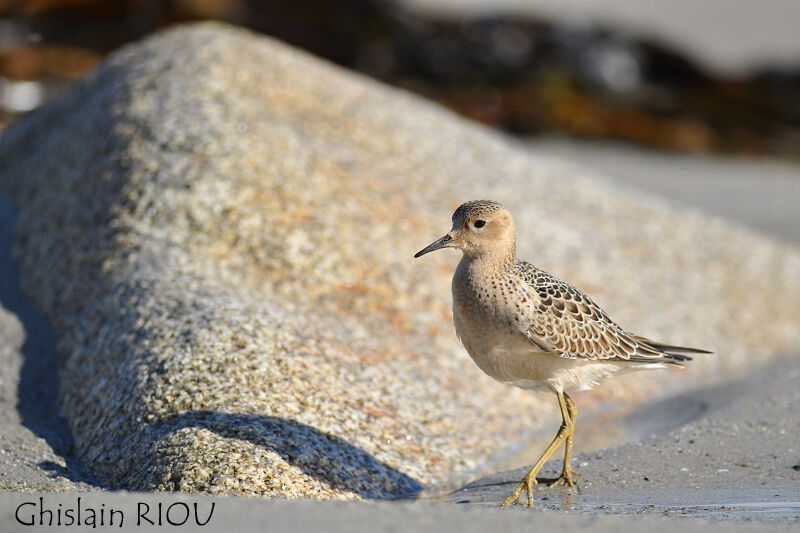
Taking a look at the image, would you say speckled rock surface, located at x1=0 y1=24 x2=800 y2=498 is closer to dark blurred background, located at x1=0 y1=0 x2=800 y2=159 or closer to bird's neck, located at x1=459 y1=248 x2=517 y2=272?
bird's neck, located at x1=459 y1=248 x2=517 y2=272

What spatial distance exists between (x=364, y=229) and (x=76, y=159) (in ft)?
7.87

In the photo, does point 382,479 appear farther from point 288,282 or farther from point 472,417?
point 288,282

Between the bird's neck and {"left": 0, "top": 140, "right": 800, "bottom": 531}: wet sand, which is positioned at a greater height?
the bird's neck

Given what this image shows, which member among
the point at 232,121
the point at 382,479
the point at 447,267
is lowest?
the point at 382,479

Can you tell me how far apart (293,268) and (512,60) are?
40.7 ft

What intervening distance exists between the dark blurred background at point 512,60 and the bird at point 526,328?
11.5 metres

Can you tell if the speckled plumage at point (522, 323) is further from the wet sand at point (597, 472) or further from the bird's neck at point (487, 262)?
the wet sand at point (597, 472)

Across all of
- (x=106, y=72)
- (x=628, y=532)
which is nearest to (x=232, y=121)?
(x=106, y=72)

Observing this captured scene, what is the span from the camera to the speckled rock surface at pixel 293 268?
540 cm

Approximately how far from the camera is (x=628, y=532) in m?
3.73

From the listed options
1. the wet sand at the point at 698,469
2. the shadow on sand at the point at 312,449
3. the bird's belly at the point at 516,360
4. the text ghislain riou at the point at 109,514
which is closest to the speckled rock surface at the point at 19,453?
the shadow on sand at the point at 312,449

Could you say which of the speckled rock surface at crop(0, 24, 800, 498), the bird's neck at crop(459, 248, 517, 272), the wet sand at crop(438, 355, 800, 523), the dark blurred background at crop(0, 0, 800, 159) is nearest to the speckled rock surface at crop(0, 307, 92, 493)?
the speckled rock surface at crop(0, 24, 800, 498)

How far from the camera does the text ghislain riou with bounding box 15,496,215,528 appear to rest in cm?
377

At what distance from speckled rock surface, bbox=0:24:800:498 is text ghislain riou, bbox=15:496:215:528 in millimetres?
845
